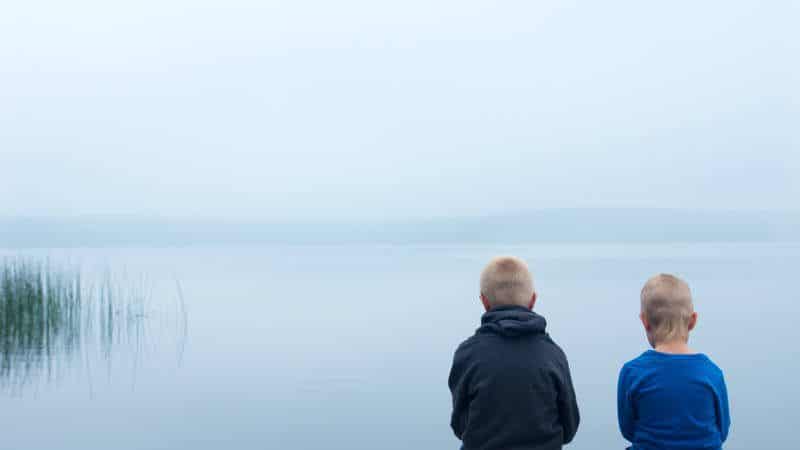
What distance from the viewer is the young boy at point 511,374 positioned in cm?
276

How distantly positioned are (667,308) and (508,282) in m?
0.53

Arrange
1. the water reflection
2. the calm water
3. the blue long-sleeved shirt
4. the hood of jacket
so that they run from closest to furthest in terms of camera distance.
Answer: the blue long-sleeved shirt
the hood of jacket
the calm water
the water reflection

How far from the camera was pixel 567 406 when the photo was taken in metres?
2.84

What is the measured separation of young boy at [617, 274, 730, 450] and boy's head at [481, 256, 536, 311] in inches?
15.8

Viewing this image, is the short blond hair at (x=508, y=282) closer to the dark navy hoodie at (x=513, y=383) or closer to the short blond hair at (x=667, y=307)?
the dark navy hoodie at (x=513, y=383)

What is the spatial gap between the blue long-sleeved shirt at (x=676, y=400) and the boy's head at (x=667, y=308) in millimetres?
76

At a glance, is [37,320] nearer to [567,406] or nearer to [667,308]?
[567,406]

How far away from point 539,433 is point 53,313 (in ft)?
32.6

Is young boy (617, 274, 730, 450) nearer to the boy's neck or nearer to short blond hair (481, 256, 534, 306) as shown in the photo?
the boy's neck

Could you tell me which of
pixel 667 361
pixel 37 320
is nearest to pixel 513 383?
pixel 667 361

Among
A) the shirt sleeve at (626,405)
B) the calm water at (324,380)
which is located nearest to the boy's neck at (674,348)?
the shirt sleeve at (626,405)

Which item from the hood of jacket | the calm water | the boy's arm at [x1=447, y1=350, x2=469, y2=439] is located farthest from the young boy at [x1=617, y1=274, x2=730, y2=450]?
the calm water

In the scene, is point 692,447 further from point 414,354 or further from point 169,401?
point 414,354

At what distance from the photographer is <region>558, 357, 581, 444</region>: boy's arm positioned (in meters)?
2.82
